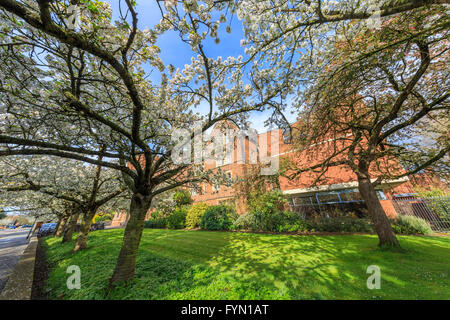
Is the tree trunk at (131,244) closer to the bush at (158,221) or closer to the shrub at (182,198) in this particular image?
the bush at (158,221)

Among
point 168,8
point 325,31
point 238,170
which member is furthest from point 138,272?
point 238,170

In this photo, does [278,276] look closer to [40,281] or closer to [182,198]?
[40,281]

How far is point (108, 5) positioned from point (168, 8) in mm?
1560

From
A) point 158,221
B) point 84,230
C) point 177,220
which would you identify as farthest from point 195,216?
point 84,230

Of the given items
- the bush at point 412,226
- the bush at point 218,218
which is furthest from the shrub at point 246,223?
the bush at point 412,226

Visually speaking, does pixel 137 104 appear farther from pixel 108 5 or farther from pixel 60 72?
pixel 60 72

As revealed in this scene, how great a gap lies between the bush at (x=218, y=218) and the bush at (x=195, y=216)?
3.78ft

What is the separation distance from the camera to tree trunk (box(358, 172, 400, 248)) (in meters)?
6.15

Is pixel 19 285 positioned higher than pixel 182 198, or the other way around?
pixel 182 198

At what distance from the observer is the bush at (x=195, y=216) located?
17625 mm

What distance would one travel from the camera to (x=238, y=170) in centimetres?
1848

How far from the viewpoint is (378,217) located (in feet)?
20.7

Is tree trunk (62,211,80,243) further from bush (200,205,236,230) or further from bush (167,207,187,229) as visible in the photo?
bush (200,205,236,230)

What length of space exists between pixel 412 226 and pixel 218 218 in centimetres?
1375
